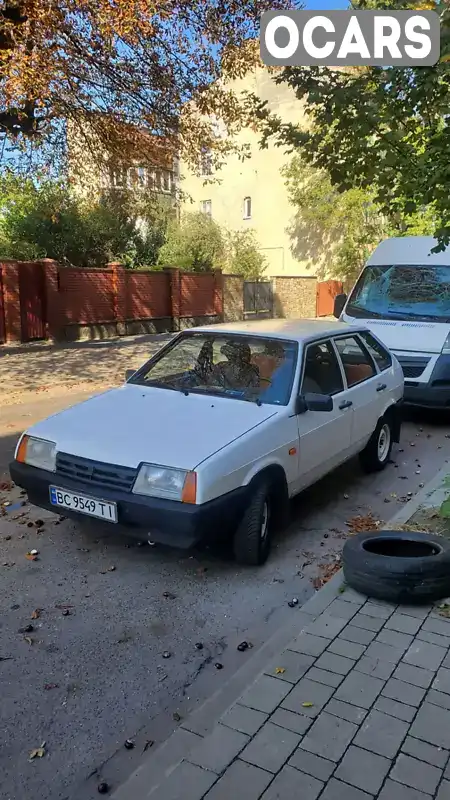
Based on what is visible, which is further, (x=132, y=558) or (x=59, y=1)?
(x=59, y=1)

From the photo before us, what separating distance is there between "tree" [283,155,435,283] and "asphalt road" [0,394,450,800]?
953 inches

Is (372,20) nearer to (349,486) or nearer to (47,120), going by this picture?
(349,486)

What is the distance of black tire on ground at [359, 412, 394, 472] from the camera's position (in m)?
6.31

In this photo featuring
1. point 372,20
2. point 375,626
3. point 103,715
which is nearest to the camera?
point 103,715

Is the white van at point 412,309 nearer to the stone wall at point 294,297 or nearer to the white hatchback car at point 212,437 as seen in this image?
the white hatchback car at point 212,437

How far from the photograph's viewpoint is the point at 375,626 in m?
3.36

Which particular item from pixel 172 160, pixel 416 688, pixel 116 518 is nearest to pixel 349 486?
pixel 116 518

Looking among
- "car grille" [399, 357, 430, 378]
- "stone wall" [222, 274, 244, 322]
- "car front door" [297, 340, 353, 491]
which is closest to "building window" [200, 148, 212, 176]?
"car grille" [399, 357, 430, 378]

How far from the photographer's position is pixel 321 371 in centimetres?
525

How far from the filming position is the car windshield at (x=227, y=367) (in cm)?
480

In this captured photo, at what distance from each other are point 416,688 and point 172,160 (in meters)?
13.0

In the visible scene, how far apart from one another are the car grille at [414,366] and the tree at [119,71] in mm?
6161

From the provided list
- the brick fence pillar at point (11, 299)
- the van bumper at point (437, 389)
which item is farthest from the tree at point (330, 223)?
the van bumper at point (437, 389)

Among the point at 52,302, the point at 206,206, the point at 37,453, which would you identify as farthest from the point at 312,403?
the point at 206,206
